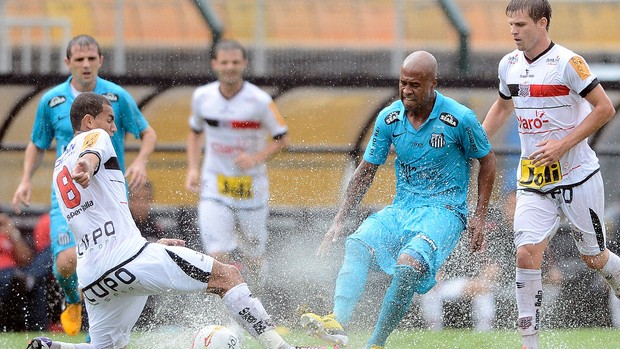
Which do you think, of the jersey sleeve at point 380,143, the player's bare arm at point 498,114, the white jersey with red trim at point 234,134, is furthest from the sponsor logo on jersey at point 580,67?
the white jersey with red trim at point 234,134

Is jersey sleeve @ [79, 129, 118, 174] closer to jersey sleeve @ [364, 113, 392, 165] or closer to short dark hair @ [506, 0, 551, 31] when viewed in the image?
jersey sleeve @ [364, 113, 392, 165]

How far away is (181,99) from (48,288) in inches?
92.7

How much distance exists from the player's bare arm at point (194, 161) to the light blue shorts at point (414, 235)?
2926 mm

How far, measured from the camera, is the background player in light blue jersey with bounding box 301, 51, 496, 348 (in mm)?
6316

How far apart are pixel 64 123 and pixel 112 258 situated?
8.60 ft

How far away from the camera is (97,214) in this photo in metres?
5.87

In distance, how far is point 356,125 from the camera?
1053cm

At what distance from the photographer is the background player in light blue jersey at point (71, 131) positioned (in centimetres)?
804

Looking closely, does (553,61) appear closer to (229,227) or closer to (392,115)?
(392,115)

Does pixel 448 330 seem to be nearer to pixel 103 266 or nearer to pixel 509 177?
pixel 509 177

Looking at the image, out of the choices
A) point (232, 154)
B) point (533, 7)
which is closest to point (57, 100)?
point (232, 154)

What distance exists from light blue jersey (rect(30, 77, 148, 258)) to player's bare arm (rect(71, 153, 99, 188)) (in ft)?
7.78

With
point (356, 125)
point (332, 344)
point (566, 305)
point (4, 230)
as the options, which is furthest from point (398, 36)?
point (332, 344)

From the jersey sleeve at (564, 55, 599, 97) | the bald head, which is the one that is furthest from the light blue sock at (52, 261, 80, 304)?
the jersey sleeve at (564, 55, 599, 97)
